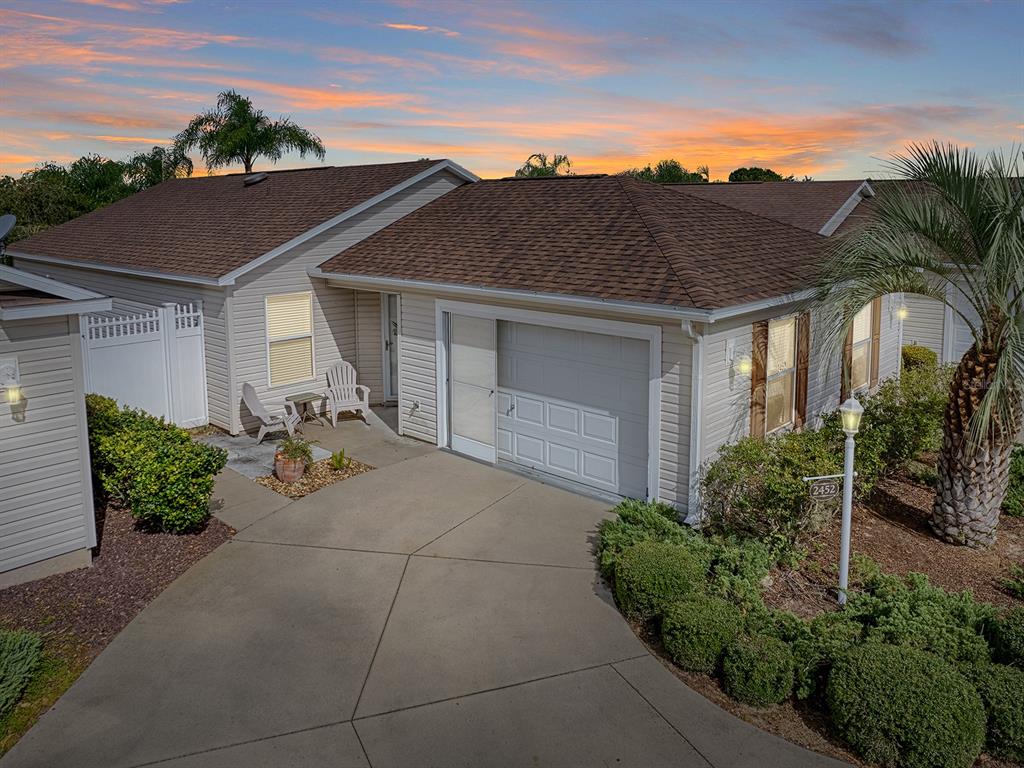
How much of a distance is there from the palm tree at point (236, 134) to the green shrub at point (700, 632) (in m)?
33.4

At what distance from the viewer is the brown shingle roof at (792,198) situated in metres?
19.6

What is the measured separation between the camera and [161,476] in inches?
357

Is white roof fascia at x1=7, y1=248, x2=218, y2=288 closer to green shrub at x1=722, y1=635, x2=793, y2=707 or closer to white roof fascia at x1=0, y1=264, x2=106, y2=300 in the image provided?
white roof fascia at x1=0, y1=264, x2=106, y2=300

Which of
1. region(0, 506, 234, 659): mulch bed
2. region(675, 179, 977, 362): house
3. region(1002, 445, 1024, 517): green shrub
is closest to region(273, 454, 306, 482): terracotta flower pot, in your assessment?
region(0, 506, 234, 659): mulch bed

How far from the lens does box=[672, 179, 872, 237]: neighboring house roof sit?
764 inches

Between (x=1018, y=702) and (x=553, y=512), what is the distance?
216 inches

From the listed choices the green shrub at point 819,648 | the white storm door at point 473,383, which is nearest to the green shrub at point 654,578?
the green shrub at point 819,648

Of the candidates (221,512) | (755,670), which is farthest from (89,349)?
(755,670)

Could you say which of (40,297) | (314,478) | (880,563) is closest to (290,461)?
(314,478)

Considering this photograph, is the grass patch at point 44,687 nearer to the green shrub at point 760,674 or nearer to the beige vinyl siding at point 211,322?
the green shrub at point 760,674

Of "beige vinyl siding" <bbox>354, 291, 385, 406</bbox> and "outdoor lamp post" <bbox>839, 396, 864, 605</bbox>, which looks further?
"beige vinyl siding" <bbox>354, 291, 385, 406</bbox>

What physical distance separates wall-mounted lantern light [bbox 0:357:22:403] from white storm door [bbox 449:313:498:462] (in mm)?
6042

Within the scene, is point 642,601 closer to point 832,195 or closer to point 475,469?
point 475,469

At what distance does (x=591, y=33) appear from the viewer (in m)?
16.1
